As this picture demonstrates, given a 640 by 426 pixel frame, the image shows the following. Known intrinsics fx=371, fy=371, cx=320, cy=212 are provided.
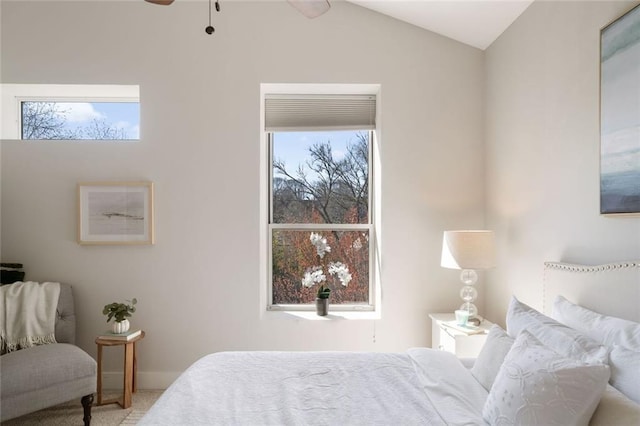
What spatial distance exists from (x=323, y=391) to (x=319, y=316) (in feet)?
4.89

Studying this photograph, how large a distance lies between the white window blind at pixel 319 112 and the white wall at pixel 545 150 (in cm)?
99

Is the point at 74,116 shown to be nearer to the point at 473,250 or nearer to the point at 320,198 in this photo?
→ the point at 320,198

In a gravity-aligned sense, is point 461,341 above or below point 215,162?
below

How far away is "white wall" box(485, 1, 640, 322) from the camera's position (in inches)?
68.7

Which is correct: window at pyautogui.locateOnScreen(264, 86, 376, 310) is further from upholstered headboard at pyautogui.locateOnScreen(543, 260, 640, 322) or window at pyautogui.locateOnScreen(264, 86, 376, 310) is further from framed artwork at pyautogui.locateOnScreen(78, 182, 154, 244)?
upholstered headboard at pyautogui.locateOnScreen(543, 260, 640, 322)

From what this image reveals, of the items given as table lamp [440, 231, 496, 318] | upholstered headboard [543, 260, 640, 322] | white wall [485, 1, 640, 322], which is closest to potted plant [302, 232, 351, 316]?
table lamp [440, 231, 496, 318]

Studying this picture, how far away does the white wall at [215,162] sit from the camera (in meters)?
2.93

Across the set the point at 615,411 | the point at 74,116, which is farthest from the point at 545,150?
the point at 74,116

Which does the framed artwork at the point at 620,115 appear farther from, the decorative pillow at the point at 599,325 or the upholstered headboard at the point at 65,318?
the upholstered headboard at the point at 65,318

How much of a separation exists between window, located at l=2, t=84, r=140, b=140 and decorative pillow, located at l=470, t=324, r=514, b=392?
3.08 meters

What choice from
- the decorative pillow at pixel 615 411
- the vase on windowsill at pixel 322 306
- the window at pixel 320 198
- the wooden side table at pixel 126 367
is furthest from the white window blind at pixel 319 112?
the decorative pillow at pixel 615 411

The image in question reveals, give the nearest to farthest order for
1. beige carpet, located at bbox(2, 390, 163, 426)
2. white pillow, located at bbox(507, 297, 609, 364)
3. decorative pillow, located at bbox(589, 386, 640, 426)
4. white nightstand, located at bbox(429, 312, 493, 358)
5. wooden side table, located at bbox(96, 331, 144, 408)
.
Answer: decorative pillow, located at bbox(589, 386, 640, 426) → white pillow, located at bbox(507, 297, 609, 364) → white nightstand, located at bbox(429, 312, 493, 358) → beige carpet, located at bbox(2, 390, 163, 426) → wooden side table, located at bbox(96, 331, 144, 408)

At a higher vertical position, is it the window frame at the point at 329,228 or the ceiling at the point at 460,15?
the ceiling at the point at 460,15

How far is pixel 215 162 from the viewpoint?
2.97 metres
